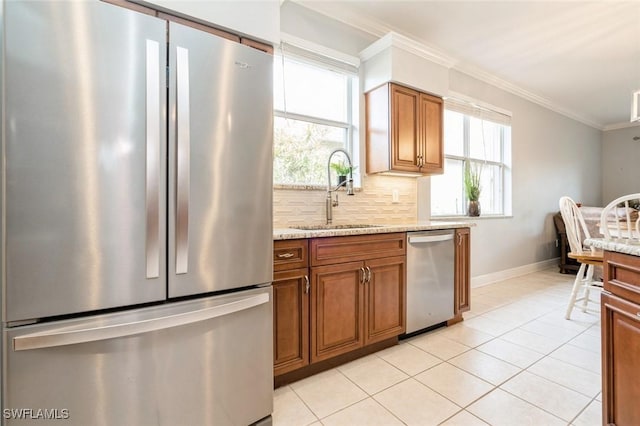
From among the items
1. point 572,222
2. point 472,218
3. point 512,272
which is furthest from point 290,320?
point 512,272

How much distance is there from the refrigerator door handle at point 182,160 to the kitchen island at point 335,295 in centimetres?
58

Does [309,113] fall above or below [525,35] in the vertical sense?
below

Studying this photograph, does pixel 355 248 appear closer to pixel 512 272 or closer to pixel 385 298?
pixel 385 298

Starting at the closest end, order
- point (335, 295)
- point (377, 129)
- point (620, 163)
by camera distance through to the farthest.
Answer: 1. point (335, 295)
2. point (377, 129)
3. point (620, 163)

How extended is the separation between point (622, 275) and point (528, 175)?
4.20m

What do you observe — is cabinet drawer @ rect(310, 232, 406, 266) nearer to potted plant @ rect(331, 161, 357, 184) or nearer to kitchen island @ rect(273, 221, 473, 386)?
kitchen island @ rect(273, 221, 473, 386)

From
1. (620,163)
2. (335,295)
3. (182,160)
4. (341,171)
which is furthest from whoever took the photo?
(620,163)

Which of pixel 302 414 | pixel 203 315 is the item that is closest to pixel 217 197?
pixel 203 315

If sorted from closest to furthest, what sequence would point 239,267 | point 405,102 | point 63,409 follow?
point 63,409 → point 239,267 → point 405,102

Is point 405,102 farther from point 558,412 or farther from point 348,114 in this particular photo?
point 558,412

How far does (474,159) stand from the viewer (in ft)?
13.3

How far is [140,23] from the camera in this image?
1.08 m

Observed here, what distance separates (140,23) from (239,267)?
3.32 ft

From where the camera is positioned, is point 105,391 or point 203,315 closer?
point 105,391
